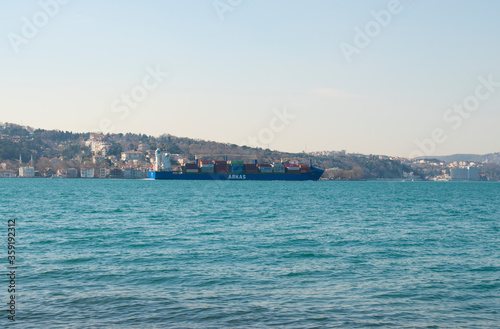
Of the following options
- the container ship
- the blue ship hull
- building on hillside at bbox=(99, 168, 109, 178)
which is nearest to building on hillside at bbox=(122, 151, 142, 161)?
building on hillside at bbox=(99, 168, 109, 178)

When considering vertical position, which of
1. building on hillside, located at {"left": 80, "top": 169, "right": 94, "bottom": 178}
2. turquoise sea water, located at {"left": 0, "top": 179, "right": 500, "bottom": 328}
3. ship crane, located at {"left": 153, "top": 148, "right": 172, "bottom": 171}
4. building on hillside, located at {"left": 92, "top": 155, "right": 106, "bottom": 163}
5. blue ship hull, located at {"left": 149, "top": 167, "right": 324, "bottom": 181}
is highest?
building on hillside, located at {"left": 92, "top": 155, "right": 106, "bottom": 163}

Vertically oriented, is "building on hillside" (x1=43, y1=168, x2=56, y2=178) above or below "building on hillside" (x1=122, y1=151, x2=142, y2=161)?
below

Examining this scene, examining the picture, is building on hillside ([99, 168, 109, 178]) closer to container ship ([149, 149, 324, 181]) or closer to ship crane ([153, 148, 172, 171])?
ship crane ([153, 148, 172, 171])

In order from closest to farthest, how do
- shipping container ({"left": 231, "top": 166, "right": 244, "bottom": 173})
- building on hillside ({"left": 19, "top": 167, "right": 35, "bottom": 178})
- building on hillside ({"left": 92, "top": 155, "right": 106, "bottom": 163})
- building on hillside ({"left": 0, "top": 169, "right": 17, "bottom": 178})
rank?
shipping container ({"left": 231, "top": 166, "right": 244, "bottom": 173}), building on hillside ({"left": 0, "top": 169, "right": 17, "bottom": 178}), building on hillside ({"left": 19, "top": 167, "right": 35, "bottom": 178}), building on hillside ({"left": 92, "top": 155, "right": 106, "bottom": 163})

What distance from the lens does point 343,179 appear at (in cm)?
18175

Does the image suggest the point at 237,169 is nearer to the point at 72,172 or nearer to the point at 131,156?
the point at 72,172

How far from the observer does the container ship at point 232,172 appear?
125 metres

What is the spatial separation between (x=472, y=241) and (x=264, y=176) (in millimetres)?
109435

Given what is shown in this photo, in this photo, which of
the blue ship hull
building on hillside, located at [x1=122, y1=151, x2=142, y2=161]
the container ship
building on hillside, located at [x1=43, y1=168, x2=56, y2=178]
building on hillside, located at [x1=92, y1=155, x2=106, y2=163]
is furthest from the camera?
building on hillside, located at [x1=122, y1=151, x2=142, y2=161]

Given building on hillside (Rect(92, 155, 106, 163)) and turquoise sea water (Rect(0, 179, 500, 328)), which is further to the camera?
building on hillside (Rect(92, 155, 106, 163))

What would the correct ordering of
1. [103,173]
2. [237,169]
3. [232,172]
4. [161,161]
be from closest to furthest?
1. [232,172]
2. [237,169]
3. [161,161]
4. [103,173]

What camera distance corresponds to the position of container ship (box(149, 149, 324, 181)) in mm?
125312

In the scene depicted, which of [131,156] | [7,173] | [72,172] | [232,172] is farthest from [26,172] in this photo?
[232,172]

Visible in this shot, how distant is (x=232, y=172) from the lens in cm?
12756
